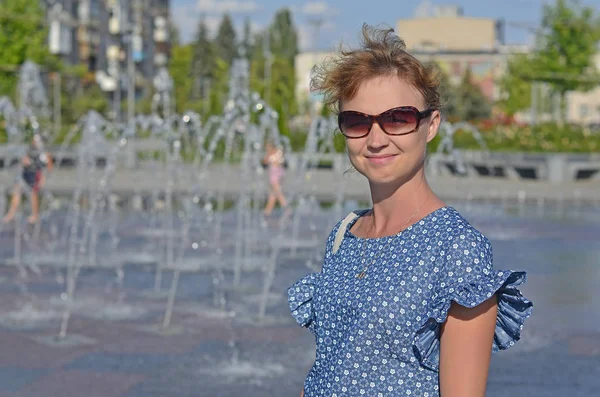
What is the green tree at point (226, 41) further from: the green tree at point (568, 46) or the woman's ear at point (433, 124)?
the woman's ear at point (433, 124)

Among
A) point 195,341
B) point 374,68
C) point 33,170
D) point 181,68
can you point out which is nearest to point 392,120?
point 374,68

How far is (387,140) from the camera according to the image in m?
2.51

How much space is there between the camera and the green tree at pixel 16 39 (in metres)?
48.7

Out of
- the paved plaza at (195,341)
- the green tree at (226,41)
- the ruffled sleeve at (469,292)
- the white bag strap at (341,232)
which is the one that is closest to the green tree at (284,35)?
the green tree at (226,41)

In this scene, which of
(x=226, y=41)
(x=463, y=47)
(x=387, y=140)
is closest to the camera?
(x=387, y=140)

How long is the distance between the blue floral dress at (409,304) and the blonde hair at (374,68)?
30 cm

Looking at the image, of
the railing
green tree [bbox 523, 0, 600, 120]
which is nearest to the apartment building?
green tree [bbox 523, 0, 600, 120]

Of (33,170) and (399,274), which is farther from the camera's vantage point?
(33,170)

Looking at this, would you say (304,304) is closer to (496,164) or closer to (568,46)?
(496,164)

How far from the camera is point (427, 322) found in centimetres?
235

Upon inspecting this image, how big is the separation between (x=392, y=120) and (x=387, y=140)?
0.05 m

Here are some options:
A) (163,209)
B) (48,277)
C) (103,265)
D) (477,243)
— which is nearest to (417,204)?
(477,243)

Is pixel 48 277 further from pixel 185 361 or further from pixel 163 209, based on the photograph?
pixel 163 209

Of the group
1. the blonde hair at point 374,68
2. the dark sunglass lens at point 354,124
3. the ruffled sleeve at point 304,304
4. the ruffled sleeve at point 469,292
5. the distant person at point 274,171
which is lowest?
the distant person at point 274,171
